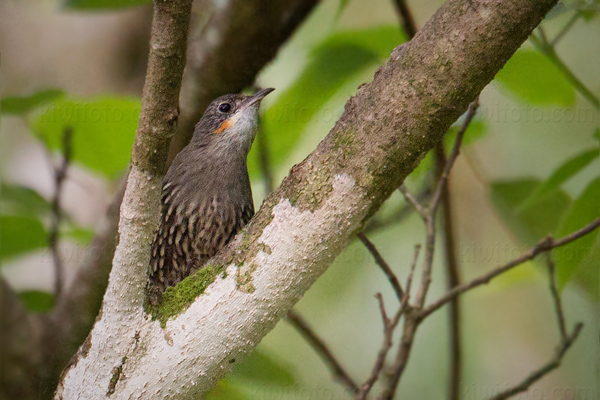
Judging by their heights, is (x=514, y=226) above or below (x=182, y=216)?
below

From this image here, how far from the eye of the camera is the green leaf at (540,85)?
235 centimetres

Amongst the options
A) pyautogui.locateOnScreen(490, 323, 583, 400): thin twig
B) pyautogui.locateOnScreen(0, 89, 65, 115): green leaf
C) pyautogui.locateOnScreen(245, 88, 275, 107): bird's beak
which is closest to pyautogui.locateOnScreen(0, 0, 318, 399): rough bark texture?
pyautogui.locateOnScreen(245, 88, 275, 107): bird's beak

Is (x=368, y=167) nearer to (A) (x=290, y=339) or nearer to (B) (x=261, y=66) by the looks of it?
(B) (x=261, y=66)

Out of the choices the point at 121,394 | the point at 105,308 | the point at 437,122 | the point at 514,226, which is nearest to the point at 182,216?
the point at 105,308

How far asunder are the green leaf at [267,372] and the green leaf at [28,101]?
116 cm

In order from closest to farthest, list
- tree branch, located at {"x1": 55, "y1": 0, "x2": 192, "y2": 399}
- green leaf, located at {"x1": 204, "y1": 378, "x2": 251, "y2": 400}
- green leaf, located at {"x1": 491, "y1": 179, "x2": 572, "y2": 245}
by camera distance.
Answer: tree branch, located at {"x1": 55, "y1": 0, "x2": 192, "y2": 399}
green leaf, located at {"x1": 204, "y1": 378, "x2": 251, "y2": 400}
green leaf, located at {"x1": 491, "y1": 179, "x2": 572, "y2": 245}

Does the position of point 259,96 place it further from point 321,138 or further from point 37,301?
point 37,301

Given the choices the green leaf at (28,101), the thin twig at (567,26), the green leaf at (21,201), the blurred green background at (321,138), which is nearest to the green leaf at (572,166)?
the blurred green background at (321,138)

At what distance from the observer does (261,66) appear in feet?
9.46

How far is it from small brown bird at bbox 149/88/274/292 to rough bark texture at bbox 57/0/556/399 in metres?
0.57

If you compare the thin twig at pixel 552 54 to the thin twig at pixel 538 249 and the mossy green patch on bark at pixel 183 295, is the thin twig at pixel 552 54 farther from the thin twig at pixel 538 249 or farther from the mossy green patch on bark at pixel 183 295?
the mossy green patch on bark at pixel 183 295

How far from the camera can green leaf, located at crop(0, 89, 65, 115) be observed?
2.41 metres

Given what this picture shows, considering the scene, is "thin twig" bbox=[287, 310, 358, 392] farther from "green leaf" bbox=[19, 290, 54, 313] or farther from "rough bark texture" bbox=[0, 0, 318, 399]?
"green leaf" bbox=[19, 290, 54, 313]

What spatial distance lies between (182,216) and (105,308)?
2.35 feet
